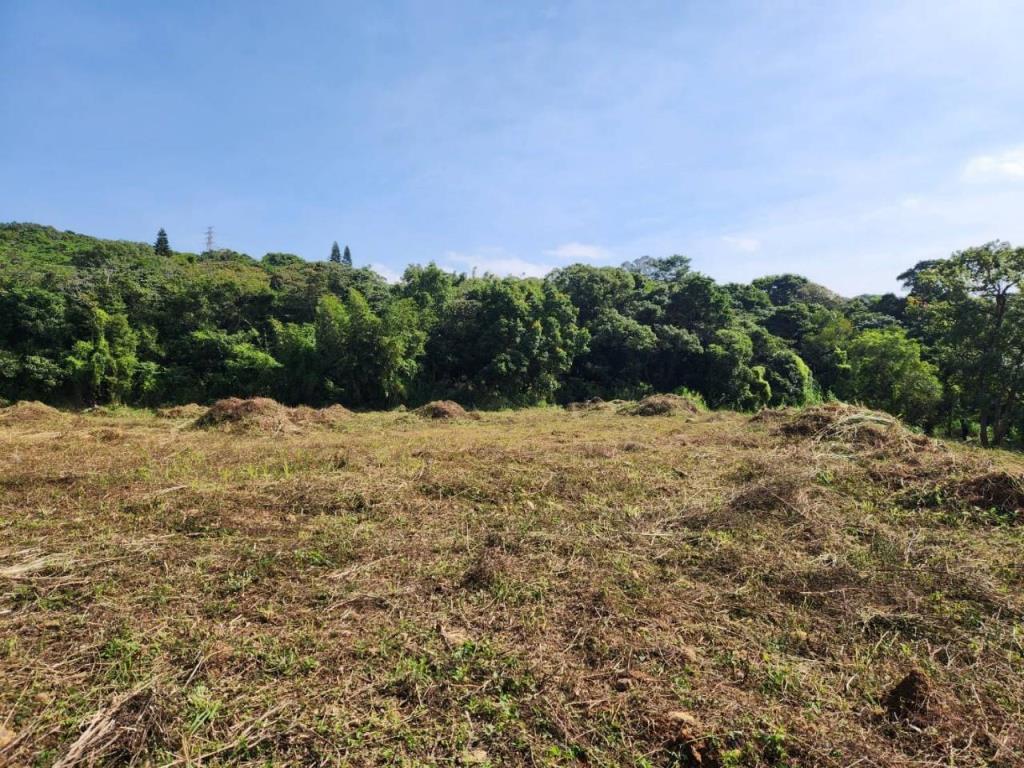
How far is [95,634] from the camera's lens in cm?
289

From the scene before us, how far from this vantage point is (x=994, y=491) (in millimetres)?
5164

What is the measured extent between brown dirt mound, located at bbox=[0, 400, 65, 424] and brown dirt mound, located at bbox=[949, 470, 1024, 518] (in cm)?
1777

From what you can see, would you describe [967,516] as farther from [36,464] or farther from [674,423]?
[36,464]

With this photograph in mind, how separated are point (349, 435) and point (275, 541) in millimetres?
6656

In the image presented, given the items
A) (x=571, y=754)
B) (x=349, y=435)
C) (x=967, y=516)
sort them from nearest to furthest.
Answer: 1. (x=571, y=754)
2. (x=967, y=516)
3. (x=349, y=435)

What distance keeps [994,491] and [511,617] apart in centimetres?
551

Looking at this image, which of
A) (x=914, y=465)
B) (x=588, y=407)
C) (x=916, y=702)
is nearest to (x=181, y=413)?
(x=588, y=407)

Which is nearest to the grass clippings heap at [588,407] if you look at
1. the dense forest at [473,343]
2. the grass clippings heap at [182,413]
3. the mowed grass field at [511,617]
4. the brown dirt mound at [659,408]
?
the brown dirt mound at [659,408]

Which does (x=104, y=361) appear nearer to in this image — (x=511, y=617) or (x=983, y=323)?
(x=511, y=617)

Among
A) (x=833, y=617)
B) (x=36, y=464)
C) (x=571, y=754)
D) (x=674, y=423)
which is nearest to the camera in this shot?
(x=571, y=754)

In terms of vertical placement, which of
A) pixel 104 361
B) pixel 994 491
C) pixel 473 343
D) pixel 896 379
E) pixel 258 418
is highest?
pixel 473 343

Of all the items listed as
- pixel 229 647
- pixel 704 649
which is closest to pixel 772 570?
pixel 704 649

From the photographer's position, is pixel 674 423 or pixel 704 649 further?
pixel 674 423

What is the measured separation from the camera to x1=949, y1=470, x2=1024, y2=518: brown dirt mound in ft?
16.4
